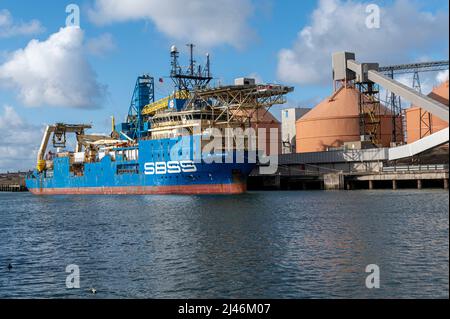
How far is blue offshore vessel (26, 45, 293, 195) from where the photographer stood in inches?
2375

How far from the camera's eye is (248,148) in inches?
2443

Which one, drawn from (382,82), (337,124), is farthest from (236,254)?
(337,124)

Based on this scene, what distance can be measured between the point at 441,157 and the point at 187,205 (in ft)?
115

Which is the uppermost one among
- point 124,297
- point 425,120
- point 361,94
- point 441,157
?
point 361,94

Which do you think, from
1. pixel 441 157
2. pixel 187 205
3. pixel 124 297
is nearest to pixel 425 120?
pixel 441 157

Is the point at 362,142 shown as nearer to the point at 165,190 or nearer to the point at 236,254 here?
the point at 165,190

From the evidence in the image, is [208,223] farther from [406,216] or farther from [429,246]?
[429,246]

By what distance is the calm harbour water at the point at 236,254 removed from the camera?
17.4 metres

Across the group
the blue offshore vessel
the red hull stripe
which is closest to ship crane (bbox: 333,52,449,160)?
the blue offshore vessel

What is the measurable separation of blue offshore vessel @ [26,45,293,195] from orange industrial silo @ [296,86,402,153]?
804 inches

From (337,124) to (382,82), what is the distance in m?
18.7

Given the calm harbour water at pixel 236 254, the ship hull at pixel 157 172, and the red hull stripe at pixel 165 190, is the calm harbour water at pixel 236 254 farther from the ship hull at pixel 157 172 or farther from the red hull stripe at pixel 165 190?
the red hull stripe at pixel 165 190

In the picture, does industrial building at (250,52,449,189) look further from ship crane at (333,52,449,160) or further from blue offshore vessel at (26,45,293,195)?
blue offshore vessel at (26,45,293,195)

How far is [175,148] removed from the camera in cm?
6253
